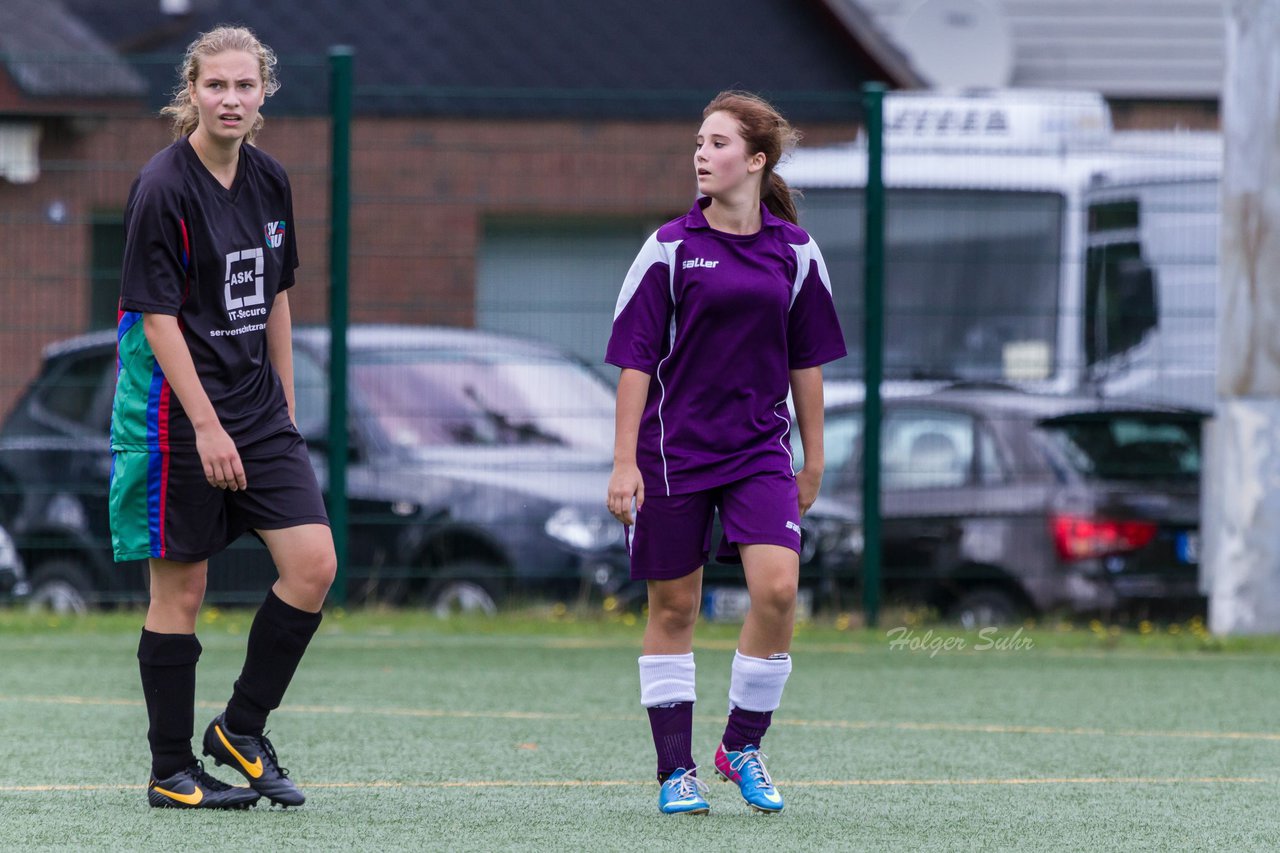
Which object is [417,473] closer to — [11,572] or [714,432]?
[11,572]

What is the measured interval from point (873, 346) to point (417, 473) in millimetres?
2183

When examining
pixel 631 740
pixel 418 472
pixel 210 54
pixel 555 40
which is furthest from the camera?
pixel 555 40

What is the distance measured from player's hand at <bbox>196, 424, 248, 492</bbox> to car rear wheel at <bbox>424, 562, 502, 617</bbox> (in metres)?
5.09

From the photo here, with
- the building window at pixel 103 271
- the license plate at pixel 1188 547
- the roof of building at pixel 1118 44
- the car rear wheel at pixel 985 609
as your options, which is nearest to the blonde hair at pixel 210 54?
the building window at pixel 103 271

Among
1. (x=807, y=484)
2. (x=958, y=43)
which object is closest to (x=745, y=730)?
(x=807, y=484)

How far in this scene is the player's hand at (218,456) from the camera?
4.68m

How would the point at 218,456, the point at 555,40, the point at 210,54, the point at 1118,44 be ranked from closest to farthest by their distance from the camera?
the point at 218,456
the point at 210,54
the point at 555,40
the point at 1118,44

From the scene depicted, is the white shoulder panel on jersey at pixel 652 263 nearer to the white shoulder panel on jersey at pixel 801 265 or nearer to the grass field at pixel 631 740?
the white shoulder panel on jersey at pixel 801 265

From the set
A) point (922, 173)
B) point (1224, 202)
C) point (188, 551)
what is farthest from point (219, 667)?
point (1224, 202)

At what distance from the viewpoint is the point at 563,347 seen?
978cm

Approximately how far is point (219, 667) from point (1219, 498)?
171 inches

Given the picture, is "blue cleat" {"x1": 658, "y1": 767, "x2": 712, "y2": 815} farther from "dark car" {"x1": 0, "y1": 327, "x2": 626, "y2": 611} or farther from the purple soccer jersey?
"dark car" {"x1": 0, "y1": 327, "x2": 626, "y2": 611}

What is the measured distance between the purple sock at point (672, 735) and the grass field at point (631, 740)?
0.14 metres

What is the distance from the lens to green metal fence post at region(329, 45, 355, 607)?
380 inches
